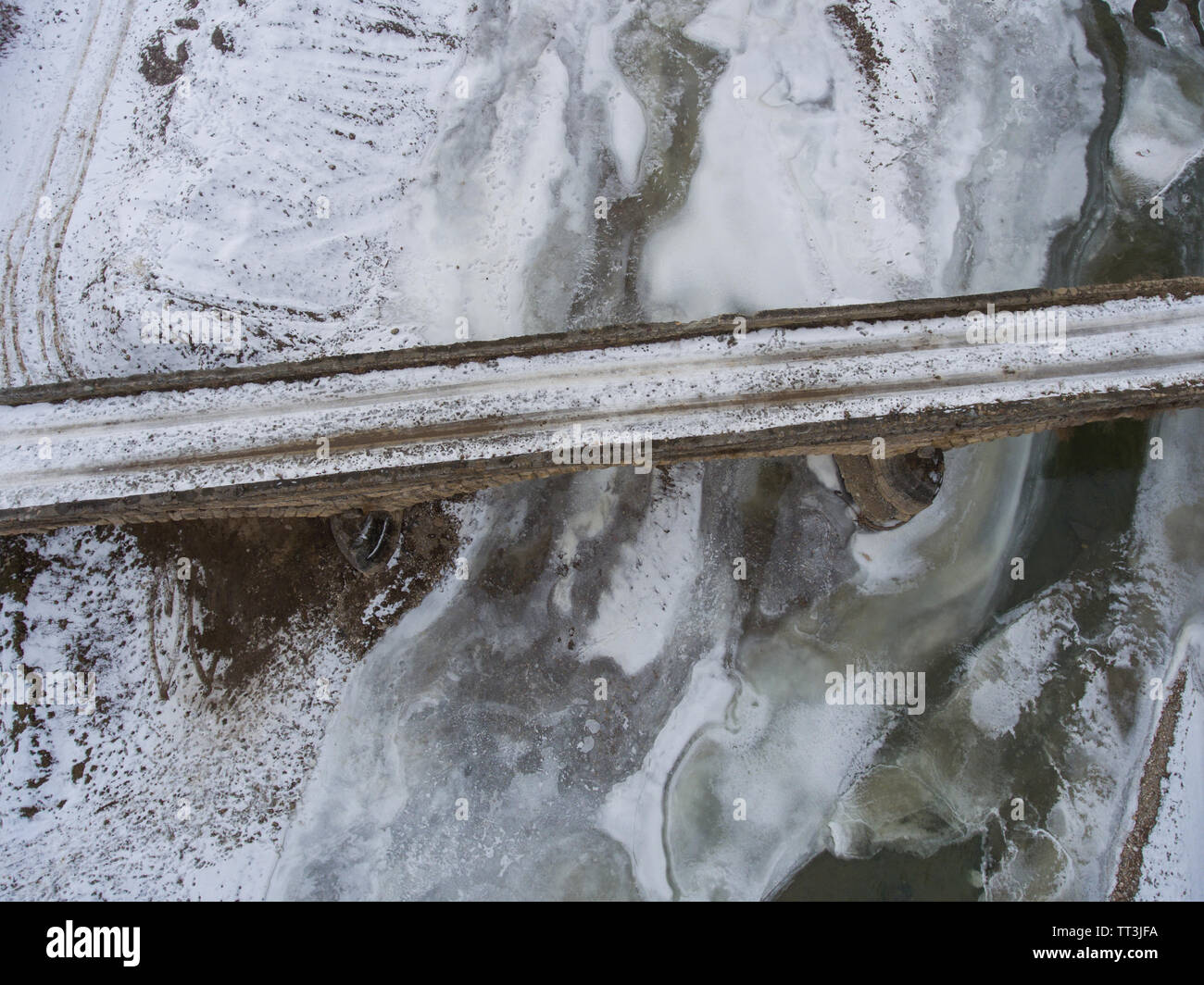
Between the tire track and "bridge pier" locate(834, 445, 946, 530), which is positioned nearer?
"bridge pier" locate(834, 445, 946, 530)

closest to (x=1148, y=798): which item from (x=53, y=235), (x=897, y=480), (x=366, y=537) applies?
(x=897, y=480)

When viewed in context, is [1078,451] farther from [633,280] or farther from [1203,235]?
[633,280]

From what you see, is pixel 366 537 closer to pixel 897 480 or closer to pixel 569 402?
pixel 569 402

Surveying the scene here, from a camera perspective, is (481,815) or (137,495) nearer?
(137,495)

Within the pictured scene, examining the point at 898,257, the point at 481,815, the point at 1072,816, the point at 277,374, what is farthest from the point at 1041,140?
the point at 481,815

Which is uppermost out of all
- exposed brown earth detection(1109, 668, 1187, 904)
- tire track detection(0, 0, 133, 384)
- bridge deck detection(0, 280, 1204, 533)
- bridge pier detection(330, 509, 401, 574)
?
tire track detection(0, 0, 133, 384)

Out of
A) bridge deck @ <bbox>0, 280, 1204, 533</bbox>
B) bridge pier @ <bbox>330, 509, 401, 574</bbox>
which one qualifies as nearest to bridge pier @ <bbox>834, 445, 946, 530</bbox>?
bridge deck @ <bbox>0, 280, 1204, 533</bbox>

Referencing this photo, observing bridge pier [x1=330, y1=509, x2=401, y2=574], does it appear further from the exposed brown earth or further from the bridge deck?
the exposed brown earth

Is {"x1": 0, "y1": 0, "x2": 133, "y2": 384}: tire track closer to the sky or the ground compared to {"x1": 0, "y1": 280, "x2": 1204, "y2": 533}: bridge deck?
closer to the sky

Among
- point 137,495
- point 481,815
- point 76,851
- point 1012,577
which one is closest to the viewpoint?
point 137,495
